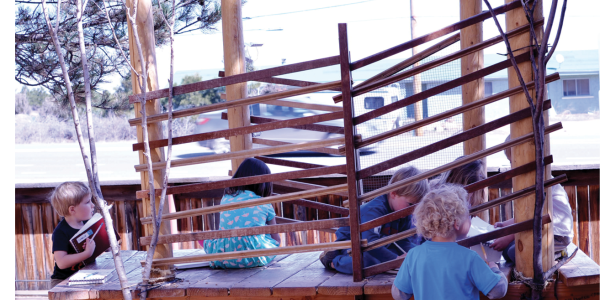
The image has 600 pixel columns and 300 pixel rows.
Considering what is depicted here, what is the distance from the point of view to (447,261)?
2.11 metres

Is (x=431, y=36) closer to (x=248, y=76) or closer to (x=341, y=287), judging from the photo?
(x=248, y=76)

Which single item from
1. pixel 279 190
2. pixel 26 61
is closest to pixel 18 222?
pixel 26 61

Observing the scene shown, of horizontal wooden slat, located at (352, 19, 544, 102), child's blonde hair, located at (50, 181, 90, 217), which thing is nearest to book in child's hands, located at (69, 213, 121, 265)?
child's blonde hair, located at (50, 181, 90, 217)

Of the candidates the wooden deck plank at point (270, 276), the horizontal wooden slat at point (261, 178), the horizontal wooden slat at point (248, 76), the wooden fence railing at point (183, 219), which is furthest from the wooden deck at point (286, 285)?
the wooden fence railing at point (183, 219)

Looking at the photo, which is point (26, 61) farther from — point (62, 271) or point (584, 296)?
point (584, 296)

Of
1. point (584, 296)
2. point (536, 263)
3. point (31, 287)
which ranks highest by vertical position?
point (536, 263)

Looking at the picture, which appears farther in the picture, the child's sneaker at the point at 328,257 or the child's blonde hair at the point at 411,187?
the child's sneaker at the point at 328,257

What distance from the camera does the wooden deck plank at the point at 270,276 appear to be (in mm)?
2668

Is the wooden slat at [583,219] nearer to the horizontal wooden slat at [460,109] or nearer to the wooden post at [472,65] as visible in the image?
the wooden post at [472,65]

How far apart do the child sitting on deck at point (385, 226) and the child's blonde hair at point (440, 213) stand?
58 centimetres

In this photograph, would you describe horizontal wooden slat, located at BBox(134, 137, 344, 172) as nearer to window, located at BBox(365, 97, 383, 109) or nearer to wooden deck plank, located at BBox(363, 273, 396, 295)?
window, located at BBox(365, 97, 383, 109)

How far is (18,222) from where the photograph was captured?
5.29 metres

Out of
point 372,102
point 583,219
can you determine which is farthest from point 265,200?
point 583,219
